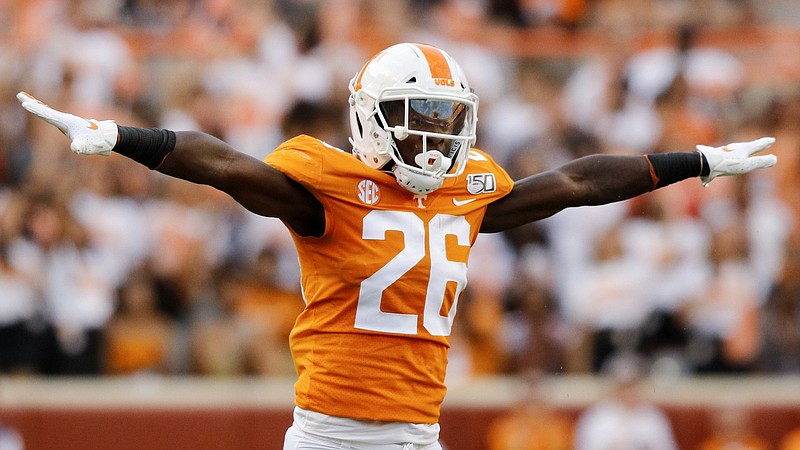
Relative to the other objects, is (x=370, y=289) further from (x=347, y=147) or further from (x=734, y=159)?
(x=347, y=147)

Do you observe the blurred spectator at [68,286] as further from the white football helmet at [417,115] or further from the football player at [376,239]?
the white football helmet at [417,115]

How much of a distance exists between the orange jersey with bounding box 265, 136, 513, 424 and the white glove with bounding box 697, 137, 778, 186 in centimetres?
120

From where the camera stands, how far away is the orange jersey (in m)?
4.48

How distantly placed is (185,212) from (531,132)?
2642 millimetres

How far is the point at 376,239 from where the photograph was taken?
4488mm

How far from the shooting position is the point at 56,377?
8.71 m

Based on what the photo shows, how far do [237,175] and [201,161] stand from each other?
13cm

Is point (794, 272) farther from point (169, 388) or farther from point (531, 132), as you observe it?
point (169, 388)

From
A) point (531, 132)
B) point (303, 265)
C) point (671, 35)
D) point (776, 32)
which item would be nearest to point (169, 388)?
point (531, 132)

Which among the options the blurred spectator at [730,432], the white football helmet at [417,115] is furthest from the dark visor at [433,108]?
the blurred spectator at [730,432]

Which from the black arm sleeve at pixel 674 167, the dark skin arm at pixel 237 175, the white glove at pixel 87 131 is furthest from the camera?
the black arm sleeve at pixel 674 167

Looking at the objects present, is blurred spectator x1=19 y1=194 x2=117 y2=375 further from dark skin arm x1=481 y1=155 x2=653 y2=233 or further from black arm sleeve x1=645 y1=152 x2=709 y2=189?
black arm sleeve x1=645 y1=152 x2=709 y2=189

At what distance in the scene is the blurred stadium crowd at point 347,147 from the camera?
8773 mm

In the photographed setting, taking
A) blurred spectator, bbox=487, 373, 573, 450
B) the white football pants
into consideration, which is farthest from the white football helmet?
blurred spectator, bbox=487, 373, 573, 450
